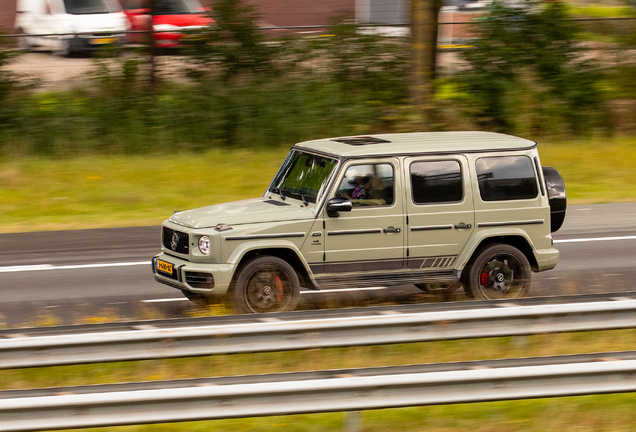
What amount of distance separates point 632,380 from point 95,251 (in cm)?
849

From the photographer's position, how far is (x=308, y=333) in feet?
18.3

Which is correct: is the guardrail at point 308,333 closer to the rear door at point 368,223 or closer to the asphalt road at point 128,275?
the rear door at point 368,223

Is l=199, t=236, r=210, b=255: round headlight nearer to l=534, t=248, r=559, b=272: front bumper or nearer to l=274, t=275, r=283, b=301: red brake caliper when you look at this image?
l=274, t=275, r=283, b=301: red brake caliper

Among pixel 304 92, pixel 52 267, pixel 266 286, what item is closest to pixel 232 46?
pixel 304 92

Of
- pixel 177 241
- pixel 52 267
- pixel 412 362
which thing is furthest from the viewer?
pixel 52 267

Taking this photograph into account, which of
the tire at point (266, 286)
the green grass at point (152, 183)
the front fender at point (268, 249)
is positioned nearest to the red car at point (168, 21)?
the green grass at point (152, 183)

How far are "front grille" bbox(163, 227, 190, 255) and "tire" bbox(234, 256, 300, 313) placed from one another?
61 centimetres

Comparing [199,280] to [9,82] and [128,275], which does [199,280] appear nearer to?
[128,275]

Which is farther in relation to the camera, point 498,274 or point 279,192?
point 279,192

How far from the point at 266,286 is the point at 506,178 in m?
2.66

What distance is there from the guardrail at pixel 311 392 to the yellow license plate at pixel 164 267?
11.2 feet

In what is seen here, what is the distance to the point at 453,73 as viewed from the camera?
19.5m

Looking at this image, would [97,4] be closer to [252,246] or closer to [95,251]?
[95,251]

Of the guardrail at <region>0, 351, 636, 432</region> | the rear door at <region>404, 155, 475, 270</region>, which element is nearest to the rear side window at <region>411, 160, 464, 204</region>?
the rear door at <region>404, 155, 475, 270</region>
